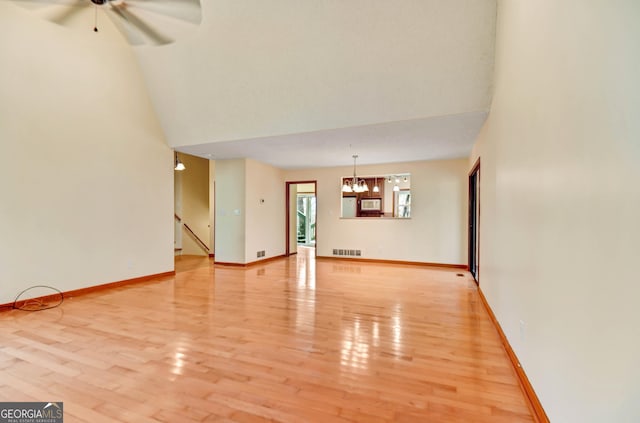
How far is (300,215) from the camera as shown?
1269 cm

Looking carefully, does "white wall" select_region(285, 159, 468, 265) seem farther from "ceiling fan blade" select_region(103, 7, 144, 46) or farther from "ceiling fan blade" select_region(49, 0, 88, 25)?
"ceiling fan blade" select_region(49, 0, 88, 25)

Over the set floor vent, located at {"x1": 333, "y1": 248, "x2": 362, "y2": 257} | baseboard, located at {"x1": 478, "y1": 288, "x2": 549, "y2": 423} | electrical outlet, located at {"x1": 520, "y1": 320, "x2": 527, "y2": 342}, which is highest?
electrical outlet, located at {"x1": 520, "y1": 320, "x2": 527, "y2": 342}

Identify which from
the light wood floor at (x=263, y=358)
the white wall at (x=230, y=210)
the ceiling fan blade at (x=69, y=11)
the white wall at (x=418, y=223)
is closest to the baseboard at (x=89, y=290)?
the light wood floor at (x=263, y=358)

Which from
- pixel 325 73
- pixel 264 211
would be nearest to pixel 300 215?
pixel 264 211

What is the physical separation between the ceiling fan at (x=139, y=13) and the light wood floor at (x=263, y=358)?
3156 millimetres

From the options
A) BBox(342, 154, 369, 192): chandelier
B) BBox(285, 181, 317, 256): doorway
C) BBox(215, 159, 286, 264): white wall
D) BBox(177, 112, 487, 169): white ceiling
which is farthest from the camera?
BBox(285, 181, 317, 256): doorway

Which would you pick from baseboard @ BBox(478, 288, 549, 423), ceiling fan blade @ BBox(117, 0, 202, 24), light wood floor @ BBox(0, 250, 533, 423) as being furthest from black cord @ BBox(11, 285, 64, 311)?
baseboard @ BBox(478, 288, 549, 423)

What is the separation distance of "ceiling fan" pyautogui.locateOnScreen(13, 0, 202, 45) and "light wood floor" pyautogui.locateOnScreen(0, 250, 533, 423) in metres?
3.16

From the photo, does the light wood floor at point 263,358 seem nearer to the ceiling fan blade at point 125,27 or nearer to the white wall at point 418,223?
the white wall at point 418,223

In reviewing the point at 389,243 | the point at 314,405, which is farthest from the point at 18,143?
the point at 389,243

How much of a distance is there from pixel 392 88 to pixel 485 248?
2.47 meters

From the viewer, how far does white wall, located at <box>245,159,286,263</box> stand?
23.1 ft

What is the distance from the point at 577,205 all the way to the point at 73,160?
5.83 metres

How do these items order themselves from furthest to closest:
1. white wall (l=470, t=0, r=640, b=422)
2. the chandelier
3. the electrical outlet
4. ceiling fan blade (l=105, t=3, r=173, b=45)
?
1. the chandelier
2. ceiling fan blade (l=105, t=3, r=173, b=45)
3. the electrical outlet
4. white wall (l=470, t=0, r=640, b=422)
